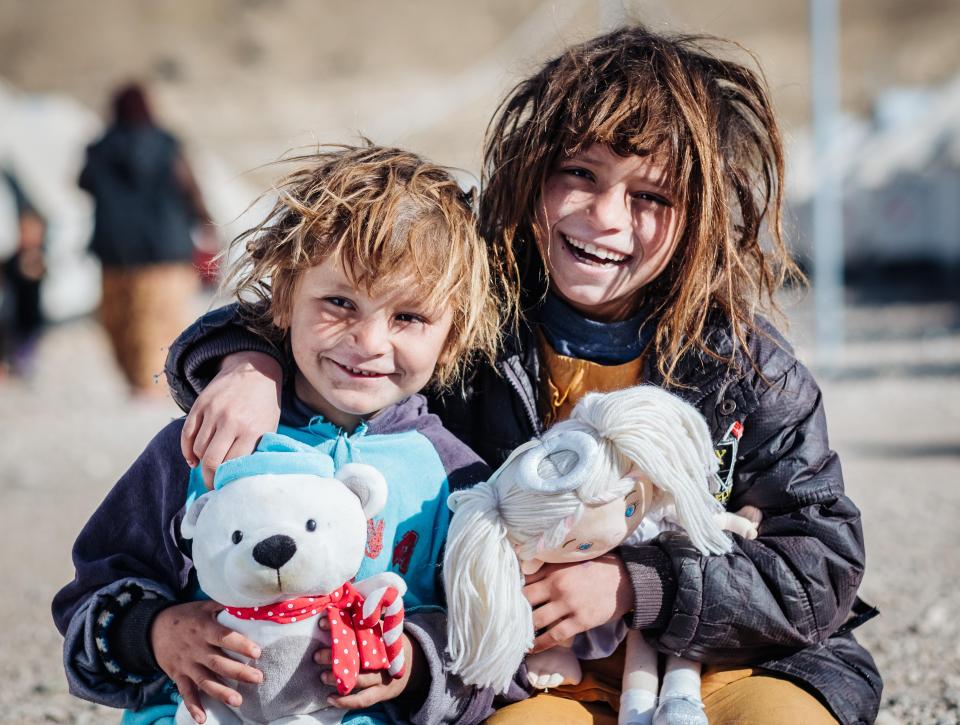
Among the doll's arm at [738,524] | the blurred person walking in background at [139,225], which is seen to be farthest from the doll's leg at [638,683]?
the blurred person walking in background at [139,225]

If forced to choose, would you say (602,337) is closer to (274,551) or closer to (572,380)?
(572,380)

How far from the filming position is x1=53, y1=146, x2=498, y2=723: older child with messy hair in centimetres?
221

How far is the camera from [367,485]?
206 centimetres

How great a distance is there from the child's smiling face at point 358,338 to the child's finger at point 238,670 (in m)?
0.53

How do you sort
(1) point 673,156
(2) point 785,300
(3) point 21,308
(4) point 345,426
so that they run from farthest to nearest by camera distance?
1. (3) point 21,308
2. (2) point 785,300
3. (1) point 673,156
4. (4) point 345,426

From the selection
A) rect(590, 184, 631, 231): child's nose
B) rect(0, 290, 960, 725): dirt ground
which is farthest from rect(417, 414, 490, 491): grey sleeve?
rect(0, 290, 960, 725): dirt ground

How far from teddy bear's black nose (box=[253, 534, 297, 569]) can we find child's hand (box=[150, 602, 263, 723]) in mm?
189

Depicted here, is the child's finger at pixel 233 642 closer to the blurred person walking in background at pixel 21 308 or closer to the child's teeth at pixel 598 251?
the child's teeth at pixel 598 251

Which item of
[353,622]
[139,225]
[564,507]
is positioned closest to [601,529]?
[564,507]

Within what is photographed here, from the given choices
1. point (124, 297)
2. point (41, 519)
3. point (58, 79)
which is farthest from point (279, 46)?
point (41, 519)

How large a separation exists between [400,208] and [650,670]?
1.04 meters

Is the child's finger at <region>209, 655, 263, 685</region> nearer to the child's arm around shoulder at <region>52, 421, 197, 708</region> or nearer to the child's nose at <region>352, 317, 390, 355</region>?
the child's arm around shoulder at <region>52, 421, 197, 708</region>

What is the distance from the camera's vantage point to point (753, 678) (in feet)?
7.79

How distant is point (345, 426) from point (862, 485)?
4747 millimetres
